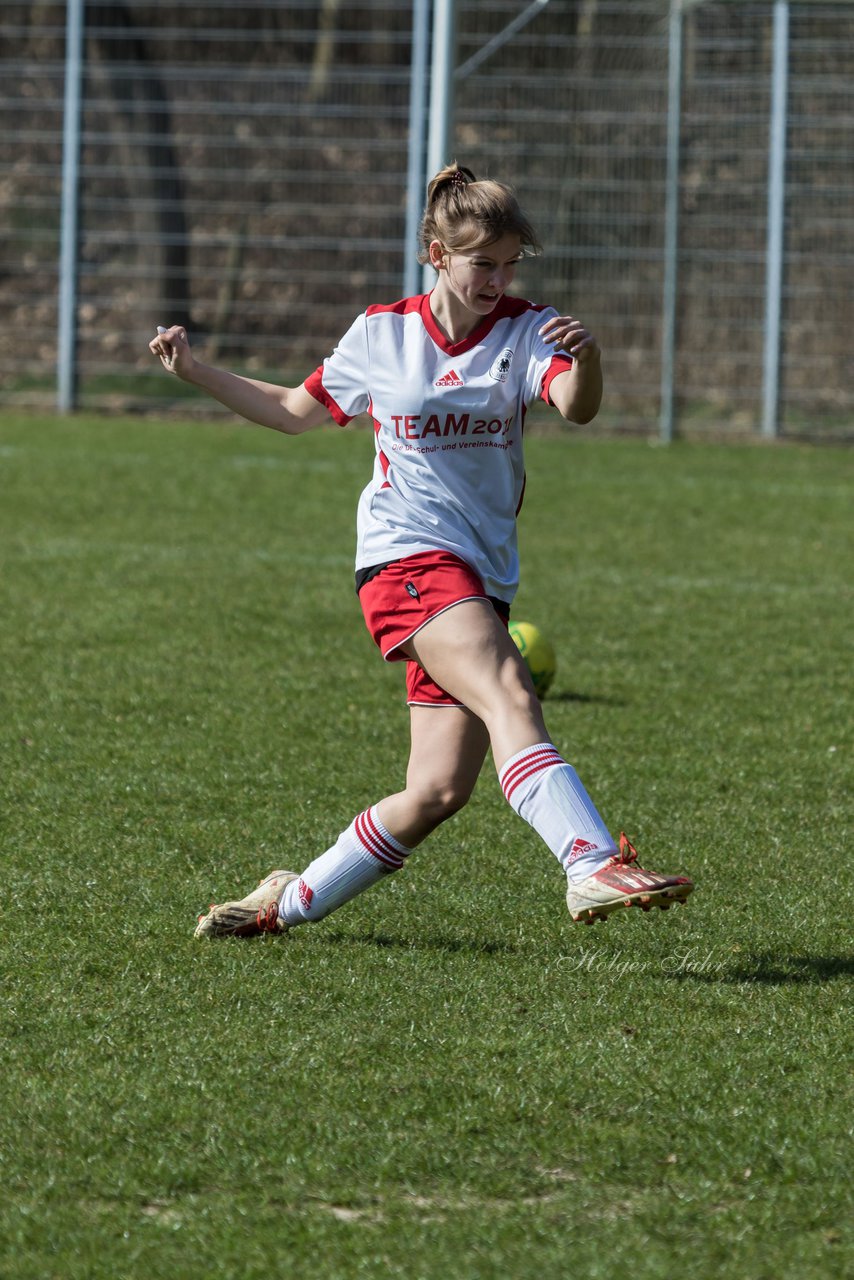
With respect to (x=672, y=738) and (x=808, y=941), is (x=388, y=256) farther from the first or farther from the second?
(x=808, y=941)

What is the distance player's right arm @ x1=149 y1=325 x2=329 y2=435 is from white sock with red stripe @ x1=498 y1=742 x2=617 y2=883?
100 centimetres

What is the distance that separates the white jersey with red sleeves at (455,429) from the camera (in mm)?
3949

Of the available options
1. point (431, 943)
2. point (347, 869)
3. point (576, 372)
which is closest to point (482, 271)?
point (576, 372)

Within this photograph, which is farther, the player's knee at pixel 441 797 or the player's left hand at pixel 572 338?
the player's knee at pixel 441 797

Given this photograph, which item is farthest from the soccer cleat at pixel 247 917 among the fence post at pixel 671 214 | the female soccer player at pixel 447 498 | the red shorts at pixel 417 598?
the fence post at pixel 671 214

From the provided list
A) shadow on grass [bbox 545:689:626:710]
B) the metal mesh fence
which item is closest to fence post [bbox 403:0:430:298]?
the metal mesh fence

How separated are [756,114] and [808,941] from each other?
42.7 ft

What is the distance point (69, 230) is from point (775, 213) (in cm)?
634

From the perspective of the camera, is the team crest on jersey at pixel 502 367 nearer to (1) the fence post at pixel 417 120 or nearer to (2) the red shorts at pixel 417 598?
(2) the red shorts at pixel 417 598

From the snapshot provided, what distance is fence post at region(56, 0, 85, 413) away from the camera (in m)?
16.5

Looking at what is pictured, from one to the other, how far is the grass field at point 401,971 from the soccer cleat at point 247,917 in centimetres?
8

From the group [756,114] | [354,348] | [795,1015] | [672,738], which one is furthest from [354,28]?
[795,1015]

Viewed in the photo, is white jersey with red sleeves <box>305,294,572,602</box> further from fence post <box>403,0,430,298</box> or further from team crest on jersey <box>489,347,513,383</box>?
fence post <box>403,0,430,298</box>

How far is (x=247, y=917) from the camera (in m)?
4.12
